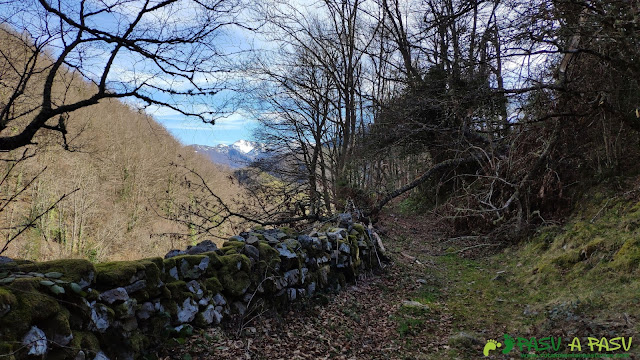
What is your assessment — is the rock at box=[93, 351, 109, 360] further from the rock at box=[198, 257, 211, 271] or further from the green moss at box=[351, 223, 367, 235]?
the green moss at box=[351, 223, 367, 235]

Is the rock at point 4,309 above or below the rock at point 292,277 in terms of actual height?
above

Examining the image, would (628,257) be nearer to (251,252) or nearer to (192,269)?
(251,252)

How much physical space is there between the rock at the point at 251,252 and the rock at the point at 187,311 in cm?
112

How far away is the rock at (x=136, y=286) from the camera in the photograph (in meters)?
3.29

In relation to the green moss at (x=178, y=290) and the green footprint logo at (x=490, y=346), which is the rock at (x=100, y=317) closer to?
the green moss at (x=178, y=290)

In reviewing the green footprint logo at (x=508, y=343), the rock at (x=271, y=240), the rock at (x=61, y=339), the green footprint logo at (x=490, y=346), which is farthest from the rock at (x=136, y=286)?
the green footprint logo at (x=508, y=343)

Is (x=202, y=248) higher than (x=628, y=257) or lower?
higher

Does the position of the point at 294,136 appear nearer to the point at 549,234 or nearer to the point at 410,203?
the point at 410,203

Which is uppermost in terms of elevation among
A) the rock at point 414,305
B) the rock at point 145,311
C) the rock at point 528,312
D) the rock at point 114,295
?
the rock at point 114,295

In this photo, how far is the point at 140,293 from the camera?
3383mm

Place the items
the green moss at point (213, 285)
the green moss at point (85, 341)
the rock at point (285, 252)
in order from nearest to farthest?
the green moss at point (85, 341) < the green moss at point (213, 285) < the rock at point (285, 252)

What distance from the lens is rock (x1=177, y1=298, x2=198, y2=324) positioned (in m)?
3.67

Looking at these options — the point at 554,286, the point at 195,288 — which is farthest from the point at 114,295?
the point at 554,286

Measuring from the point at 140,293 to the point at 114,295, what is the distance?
291 mm
